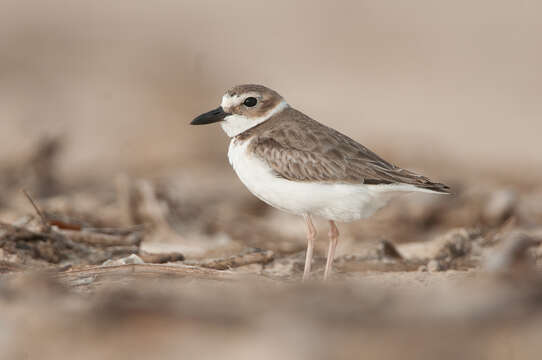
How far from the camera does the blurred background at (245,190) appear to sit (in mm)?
2627

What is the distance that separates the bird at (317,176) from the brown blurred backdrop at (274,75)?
4036 mm

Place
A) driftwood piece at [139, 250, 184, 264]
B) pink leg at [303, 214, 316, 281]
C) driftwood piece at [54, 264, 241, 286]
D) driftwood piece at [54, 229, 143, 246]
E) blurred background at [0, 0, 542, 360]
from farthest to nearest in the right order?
1. driftwood piece at [54, 229, 143, 246]
2. driftwood piece at [139, 250, 184, 264]
3. pink leg at [303, 214, 316, 281]
4. driftwood piece at [54, 264, 241, 286]
5. blurred background at [0, 0, 542, 360]

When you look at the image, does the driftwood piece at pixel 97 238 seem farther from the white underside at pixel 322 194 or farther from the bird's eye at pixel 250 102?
the bird's eye at pixel 250 102

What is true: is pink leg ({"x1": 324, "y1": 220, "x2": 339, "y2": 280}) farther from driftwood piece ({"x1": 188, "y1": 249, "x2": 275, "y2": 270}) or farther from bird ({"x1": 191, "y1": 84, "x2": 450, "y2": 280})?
driftwood piece ({"x1": 188, "y1": 249, "x2": 275, "y2": 270})

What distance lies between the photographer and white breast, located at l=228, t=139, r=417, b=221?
4461 mm

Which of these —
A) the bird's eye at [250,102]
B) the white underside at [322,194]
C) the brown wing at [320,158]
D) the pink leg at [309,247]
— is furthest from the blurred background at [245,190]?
the bird's eye at [250,102]

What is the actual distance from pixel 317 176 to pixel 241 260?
737mm

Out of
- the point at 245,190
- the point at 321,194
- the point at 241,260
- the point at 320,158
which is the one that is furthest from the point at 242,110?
the point at 245,190

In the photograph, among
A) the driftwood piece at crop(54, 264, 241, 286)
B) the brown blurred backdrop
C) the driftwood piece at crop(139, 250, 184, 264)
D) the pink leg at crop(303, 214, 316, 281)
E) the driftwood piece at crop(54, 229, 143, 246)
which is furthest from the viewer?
the brown blurred backdrop

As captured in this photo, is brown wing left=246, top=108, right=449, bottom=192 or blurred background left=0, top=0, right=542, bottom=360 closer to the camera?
blurred background left=0, top=0, right=542, bottom=360

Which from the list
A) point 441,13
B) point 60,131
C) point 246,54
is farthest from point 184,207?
point 441,13

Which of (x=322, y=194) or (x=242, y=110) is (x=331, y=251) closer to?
(x=322, y=194)

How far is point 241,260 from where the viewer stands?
4.66 m

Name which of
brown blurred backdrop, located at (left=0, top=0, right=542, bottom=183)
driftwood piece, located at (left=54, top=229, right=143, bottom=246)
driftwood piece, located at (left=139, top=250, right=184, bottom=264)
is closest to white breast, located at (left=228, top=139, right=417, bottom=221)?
driftwood piece, located at (left=139, top=250, right=184, bottom=264)
